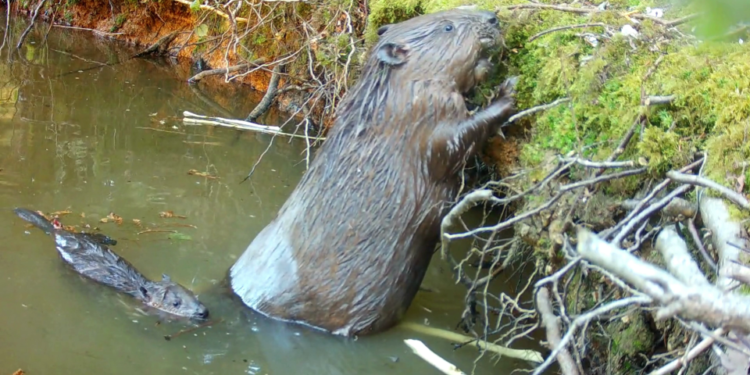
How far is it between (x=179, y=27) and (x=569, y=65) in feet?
21.1

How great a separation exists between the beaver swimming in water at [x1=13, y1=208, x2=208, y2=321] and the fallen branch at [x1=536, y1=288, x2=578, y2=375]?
1.60 metres

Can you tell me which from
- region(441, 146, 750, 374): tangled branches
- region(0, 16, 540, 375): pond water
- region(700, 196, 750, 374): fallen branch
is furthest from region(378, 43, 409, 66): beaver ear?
region(700, 196, 750, 374): fallen branch

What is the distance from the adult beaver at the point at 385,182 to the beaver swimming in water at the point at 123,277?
31cm

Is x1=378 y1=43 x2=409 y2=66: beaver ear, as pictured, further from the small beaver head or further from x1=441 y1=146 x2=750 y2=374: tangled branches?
the small beaver head

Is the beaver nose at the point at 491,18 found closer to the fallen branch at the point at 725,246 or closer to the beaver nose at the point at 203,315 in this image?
the fallen branch at the point at 725,246

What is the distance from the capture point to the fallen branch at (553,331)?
2.03m

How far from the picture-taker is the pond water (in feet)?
9.68

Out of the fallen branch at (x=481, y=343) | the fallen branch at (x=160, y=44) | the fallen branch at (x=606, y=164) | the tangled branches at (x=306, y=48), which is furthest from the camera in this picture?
the fallen branch at (x=160, y=44)

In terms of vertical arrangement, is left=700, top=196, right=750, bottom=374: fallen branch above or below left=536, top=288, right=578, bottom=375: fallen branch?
above

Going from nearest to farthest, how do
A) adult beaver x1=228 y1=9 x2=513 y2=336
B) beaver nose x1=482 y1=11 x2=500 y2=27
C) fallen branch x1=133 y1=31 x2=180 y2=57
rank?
adult beaver x1=228 y1=9 x2=513 y2=336 < beaver nose x1=482 y1=11 x2=500 y2=27 < fallen branch x1=133 y1=31 x2=180 y2=57

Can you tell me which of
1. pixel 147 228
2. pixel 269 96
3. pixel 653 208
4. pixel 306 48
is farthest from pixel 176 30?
pixel 653 208

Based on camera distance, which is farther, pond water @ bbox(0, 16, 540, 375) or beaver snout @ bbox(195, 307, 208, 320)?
beaver snout @ bbox(195, 307, 208, 320)


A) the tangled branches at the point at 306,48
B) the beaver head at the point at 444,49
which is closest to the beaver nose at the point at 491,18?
the beaver head at the point at 444,49

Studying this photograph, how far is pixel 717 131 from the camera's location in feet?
7.99
